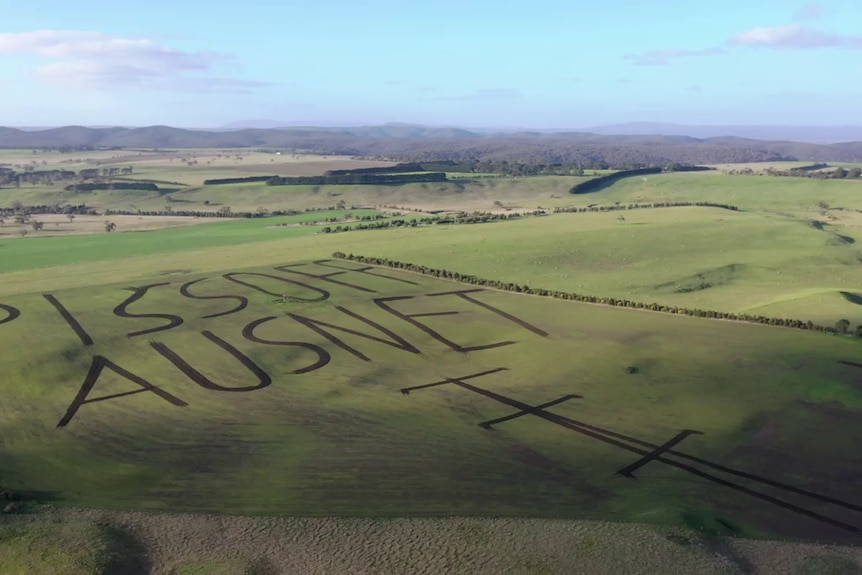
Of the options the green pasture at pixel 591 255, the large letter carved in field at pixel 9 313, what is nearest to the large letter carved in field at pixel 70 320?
the large letter carved in field at pixel 9 313

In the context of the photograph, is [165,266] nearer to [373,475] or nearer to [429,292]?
[429,292]

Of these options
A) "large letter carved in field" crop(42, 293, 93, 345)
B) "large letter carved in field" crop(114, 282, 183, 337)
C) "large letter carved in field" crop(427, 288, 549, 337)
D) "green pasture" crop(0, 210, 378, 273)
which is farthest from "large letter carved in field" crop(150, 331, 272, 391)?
"green pasture" crop(0, 210, 378, 273)

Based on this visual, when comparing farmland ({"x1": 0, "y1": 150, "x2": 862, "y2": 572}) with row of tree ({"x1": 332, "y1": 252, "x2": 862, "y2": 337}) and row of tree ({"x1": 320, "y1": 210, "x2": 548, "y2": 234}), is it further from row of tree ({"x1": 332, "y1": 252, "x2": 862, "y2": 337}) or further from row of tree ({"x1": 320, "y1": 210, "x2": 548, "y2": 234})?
row of tree ({"x1": 320, "y1": 210, "x2": 548, "y2": 234})

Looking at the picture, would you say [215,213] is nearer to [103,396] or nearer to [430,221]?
[430,221]

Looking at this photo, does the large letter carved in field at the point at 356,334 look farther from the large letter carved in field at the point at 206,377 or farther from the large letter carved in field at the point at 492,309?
the large letter carved in field at the point at 492,309

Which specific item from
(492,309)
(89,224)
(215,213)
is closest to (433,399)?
(492,309)

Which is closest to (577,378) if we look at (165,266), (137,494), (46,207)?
(137,494)

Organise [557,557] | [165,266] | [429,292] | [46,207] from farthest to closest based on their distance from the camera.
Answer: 1. [46,207]
2. [165,266]
3. [429,292]
4. [557,557]
